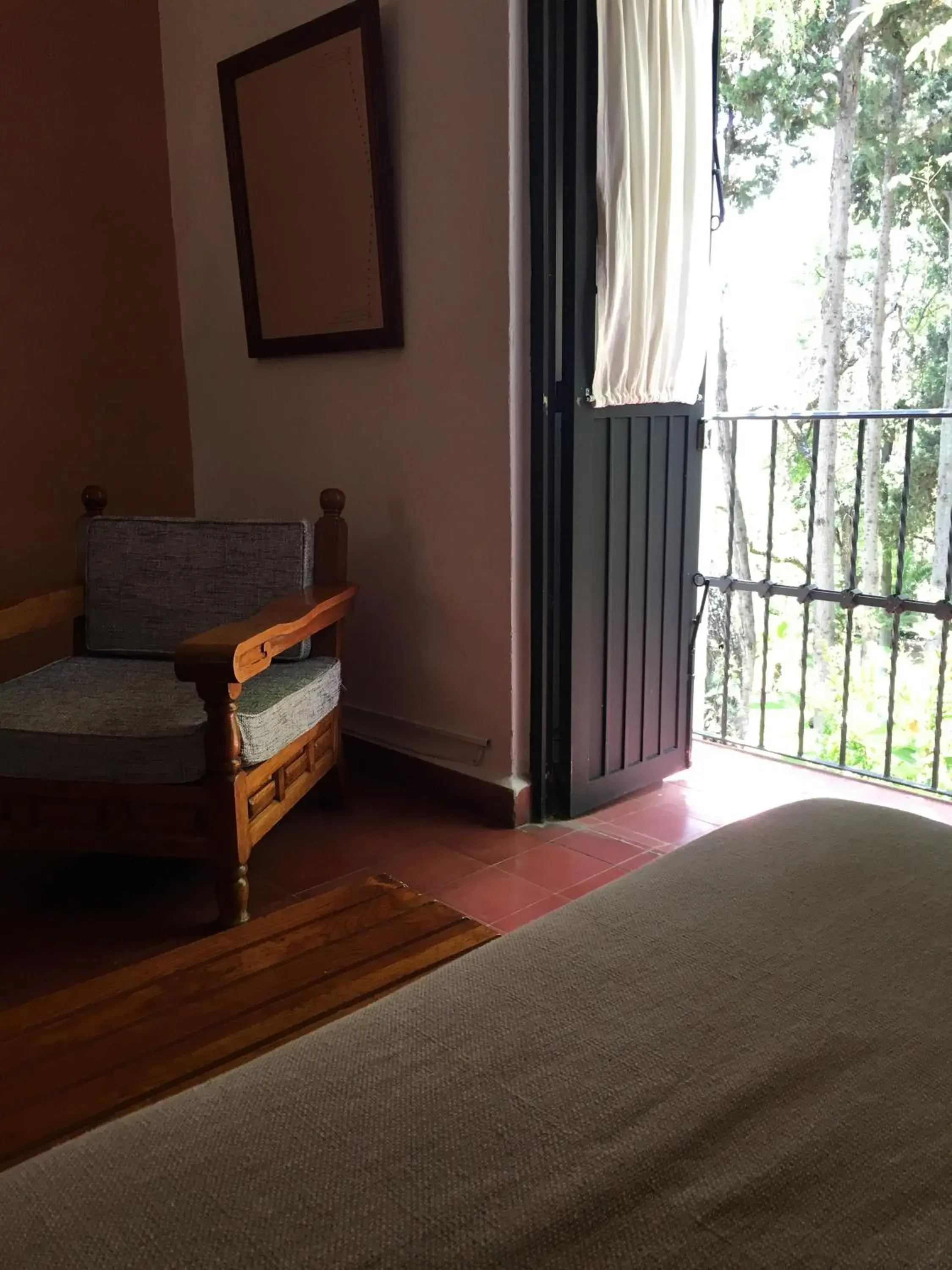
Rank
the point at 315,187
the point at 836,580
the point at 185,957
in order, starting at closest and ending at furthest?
the point at 185,957 < the point at 315,187 < the point at 836,580

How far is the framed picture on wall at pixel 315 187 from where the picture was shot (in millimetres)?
2453

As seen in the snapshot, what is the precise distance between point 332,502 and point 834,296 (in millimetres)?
4089

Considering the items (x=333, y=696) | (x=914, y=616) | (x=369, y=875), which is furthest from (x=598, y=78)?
(x=914, y=616)

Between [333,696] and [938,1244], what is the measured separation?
6.48ft

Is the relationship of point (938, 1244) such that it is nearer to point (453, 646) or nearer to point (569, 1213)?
point (569, 1213)

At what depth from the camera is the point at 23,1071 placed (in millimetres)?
1128

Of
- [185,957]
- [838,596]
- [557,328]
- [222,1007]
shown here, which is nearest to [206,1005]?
[222,1007]

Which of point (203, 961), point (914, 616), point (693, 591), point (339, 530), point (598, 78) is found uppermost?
point (598, 78)

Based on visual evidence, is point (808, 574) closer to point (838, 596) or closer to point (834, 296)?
point (838, 596)

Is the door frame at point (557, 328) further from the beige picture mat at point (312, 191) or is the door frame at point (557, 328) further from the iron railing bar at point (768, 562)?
the iron railing bar at point (768, 562)

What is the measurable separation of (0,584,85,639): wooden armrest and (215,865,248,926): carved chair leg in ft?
2.51

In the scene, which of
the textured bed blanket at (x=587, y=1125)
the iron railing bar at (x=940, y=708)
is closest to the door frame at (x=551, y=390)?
the iron railing bar at (x=940, y=708)

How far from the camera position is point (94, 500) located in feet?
8.66

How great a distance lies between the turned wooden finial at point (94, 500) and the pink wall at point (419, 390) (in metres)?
0.54
